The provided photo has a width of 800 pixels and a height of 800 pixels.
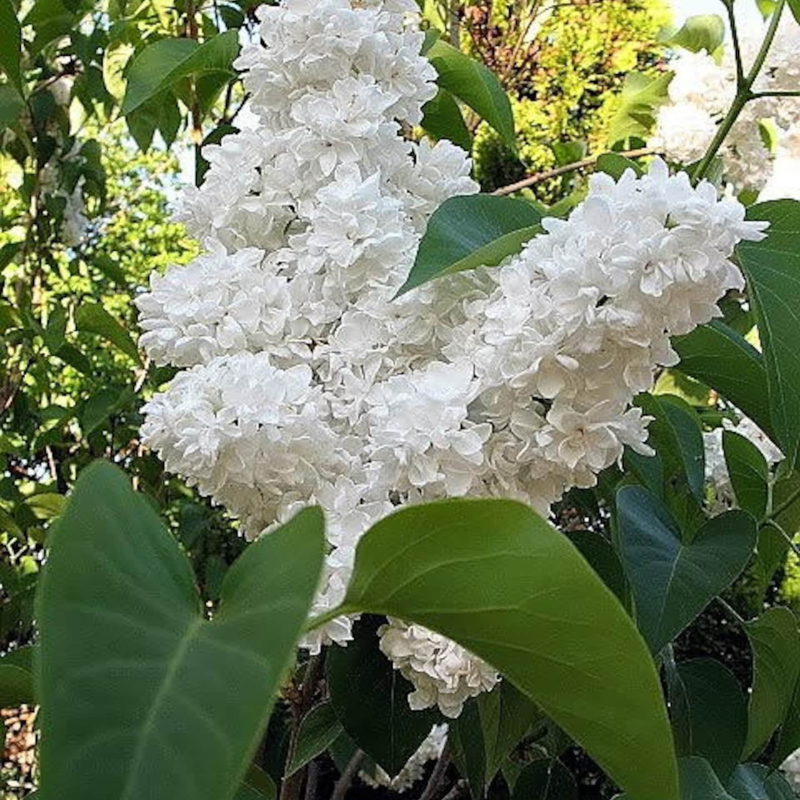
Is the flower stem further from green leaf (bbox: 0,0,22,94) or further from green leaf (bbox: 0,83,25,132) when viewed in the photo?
green leaf (bbox: 0,83,25,132)

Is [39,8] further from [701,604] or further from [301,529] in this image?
[301,529]

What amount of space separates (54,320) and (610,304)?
37.8 inches

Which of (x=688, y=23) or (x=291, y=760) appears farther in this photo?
(x=688, y=23)

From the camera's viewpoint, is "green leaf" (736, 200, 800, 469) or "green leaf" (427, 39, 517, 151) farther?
"green leaf" (427, 39, 517, 151)

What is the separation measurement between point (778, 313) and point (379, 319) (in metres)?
0.15

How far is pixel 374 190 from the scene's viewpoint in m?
0.51

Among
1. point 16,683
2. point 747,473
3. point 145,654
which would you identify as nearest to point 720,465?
point 747,473

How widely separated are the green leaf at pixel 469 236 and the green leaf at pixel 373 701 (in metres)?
0.16

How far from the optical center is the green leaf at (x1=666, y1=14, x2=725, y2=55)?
1.08m

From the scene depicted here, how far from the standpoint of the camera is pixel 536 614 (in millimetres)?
296

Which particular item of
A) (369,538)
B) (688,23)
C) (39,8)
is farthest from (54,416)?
(369,538)

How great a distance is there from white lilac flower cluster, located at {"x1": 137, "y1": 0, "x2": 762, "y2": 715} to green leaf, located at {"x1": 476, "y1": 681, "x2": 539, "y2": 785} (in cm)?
9

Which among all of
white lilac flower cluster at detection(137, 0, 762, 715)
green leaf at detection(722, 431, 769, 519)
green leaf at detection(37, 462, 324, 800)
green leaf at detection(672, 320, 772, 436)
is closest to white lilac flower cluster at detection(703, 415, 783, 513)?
green leaf at detection(722, 431, 769, 519)

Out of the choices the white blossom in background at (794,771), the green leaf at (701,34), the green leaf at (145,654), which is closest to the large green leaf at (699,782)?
the green leaf at (145,654)
